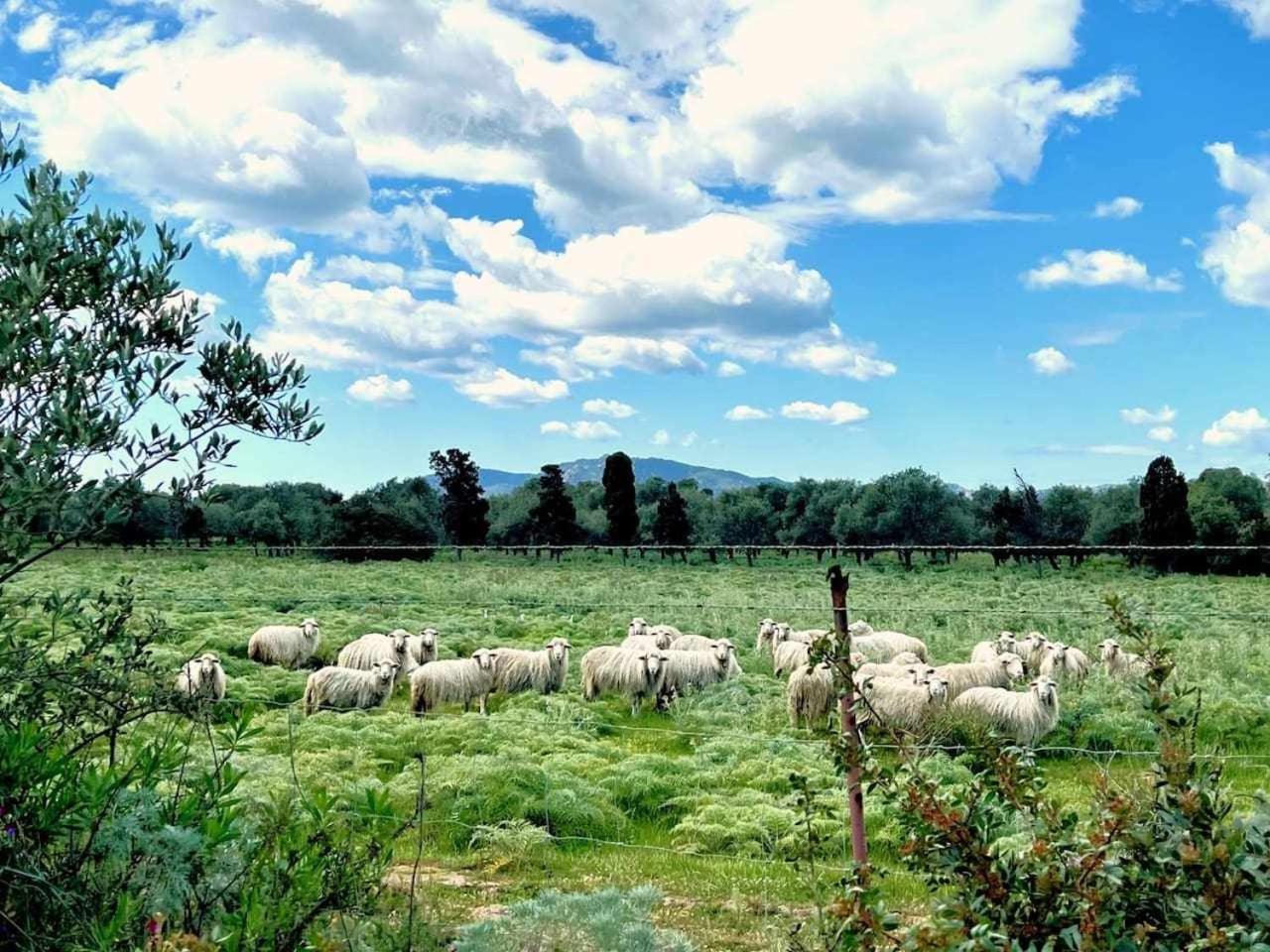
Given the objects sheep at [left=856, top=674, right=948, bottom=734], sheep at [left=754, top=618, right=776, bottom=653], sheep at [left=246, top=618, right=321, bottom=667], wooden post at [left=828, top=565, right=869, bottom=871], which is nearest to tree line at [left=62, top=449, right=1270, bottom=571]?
sheep at [left=246, top=618, right=321, bottom=667]

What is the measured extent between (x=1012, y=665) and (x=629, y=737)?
609 centimetres

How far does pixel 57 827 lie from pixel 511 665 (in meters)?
13.7

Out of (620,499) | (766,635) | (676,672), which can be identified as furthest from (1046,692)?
(620,499)

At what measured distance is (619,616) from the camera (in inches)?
952

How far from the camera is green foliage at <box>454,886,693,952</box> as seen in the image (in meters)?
4.55

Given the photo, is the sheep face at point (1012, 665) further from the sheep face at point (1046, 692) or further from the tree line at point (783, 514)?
the tree line at point (783, 514)

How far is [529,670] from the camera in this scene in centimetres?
1825

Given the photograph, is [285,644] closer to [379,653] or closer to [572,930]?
[379,653]

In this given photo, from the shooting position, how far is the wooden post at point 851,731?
12.9ft

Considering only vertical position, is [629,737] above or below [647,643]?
below

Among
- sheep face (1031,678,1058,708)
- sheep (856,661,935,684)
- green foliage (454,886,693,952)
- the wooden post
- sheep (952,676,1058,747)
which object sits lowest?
sheep (952,676,1058,747)

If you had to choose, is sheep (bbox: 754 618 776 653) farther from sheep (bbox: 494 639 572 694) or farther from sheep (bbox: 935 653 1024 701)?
sheep (bbox: 935 653 1024 701)

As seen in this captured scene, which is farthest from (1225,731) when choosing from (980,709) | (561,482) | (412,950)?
(561,482)

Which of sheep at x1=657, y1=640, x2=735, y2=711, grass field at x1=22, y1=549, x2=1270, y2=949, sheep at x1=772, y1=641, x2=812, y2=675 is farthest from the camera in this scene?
sheep at x1=772, y1=641, x2=812, y2=675
